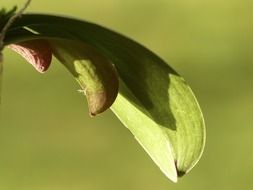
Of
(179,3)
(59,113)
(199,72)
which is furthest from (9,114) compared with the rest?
(179,3)

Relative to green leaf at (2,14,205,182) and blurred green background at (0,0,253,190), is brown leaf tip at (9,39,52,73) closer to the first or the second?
green leaf at (2,14,205,182)

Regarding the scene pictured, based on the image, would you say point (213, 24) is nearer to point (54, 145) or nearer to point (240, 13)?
point (240, 13)

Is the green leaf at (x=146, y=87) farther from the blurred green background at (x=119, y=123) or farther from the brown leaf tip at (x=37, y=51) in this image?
the blurred green background at (x=119, y=123)

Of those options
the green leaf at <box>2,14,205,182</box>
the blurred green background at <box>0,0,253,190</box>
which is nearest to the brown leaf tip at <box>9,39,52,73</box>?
the green leaf at <box>2,14,205,182</box>

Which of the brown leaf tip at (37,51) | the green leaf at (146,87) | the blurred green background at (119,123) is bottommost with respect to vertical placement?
the blurred green background at (119,123)

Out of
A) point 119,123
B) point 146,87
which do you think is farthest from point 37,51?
point 119,123

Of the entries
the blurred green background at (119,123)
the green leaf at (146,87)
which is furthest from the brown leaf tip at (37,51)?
the blurred green background at (119,123)

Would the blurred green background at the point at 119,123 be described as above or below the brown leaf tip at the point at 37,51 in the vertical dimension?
below
